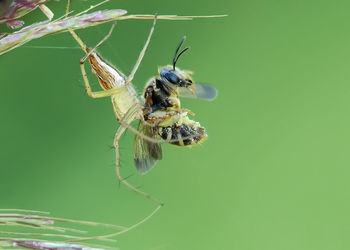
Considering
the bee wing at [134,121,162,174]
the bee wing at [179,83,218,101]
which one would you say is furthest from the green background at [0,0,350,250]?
the bee wing at [134,121,162,174]

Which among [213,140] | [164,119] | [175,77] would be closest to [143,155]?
[164,119]

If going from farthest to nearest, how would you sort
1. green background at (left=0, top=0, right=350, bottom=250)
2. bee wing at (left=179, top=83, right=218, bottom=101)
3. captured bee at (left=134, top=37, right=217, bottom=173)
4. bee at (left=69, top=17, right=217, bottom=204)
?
green background at (left=0, top=0, right=350, bottom=250)
bee wing at (left=179, top=83, right=218, bottom=101)
captured bee at (left=134, top=37, right=217, bottom=173)
bee at (left=69, top=17, right=217, bottom=204)

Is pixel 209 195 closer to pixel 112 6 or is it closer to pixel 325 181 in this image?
pixel 325 181

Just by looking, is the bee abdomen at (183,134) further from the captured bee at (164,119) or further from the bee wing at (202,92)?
the bee wing at (202,92)

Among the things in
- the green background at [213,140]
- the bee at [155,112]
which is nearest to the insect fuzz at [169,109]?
the bee at [155,112]

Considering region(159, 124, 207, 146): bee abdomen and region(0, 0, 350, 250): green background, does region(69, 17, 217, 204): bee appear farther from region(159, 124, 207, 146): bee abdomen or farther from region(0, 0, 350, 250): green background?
region(0, 0, 350, 250): green background

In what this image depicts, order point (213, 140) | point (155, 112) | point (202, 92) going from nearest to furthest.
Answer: point (155, 112) < point (202, 92) < point (213, 140)

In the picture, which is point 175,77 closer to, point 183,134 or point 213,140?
point 183,134
